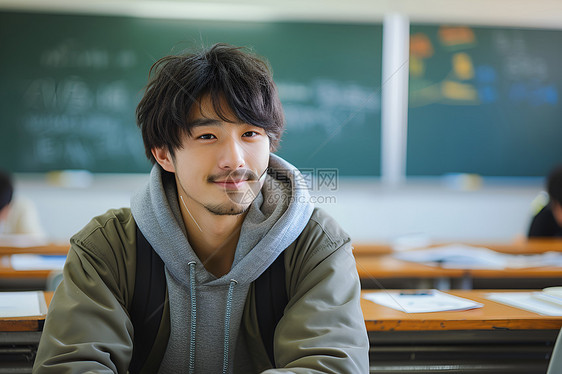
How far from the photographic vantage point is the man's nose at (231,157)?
1.30 metres

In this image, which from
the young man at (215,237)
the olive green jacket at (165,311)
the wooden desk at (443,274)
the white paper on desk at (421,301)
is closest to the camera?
the olive green jacket at (165,311)

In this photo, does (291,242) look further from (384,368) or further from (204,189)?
(384,368)

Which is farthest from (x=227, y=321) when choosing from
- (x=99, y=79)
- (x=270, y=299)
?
(x=99, y=79)

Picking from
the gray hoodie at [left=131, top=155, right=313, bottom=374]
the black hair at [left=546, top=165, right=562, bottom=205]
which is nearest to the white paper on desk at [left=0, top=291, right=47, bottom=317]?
the gray hoodie at [left=131, top=155, right=313, bottom=374]

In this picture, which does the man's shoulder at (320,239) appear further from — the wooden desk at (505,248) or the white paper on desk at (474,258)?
the wooden desk at (505,248)

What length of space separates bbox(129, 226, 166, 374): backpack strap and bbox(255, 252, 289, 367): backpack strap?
0.22 metres

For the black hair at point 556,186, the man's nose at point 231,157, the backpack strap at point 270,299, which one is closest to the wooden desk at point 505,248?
the black hair at point 556,186

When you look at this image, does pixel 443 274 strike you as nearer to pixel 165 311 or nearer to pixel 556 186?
pixel 556 186

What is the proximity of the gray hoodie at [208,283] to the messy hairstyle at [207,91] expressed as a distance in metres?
0.18

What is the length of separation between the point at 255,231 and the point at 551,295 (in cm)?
96

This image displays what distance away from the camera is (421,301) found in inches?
64.0

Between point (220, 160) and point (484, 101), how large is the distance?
12.0 ft

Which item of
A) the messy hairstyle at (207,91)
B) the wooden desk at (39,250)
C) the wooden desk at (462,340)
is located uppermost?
Answer: the messy hairstyle at (207,91)

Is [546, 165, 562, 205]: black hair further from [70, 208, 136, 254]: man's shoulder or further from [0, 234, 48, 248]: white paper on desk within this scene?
[0, 234, 48, 248]: white paper on desk
